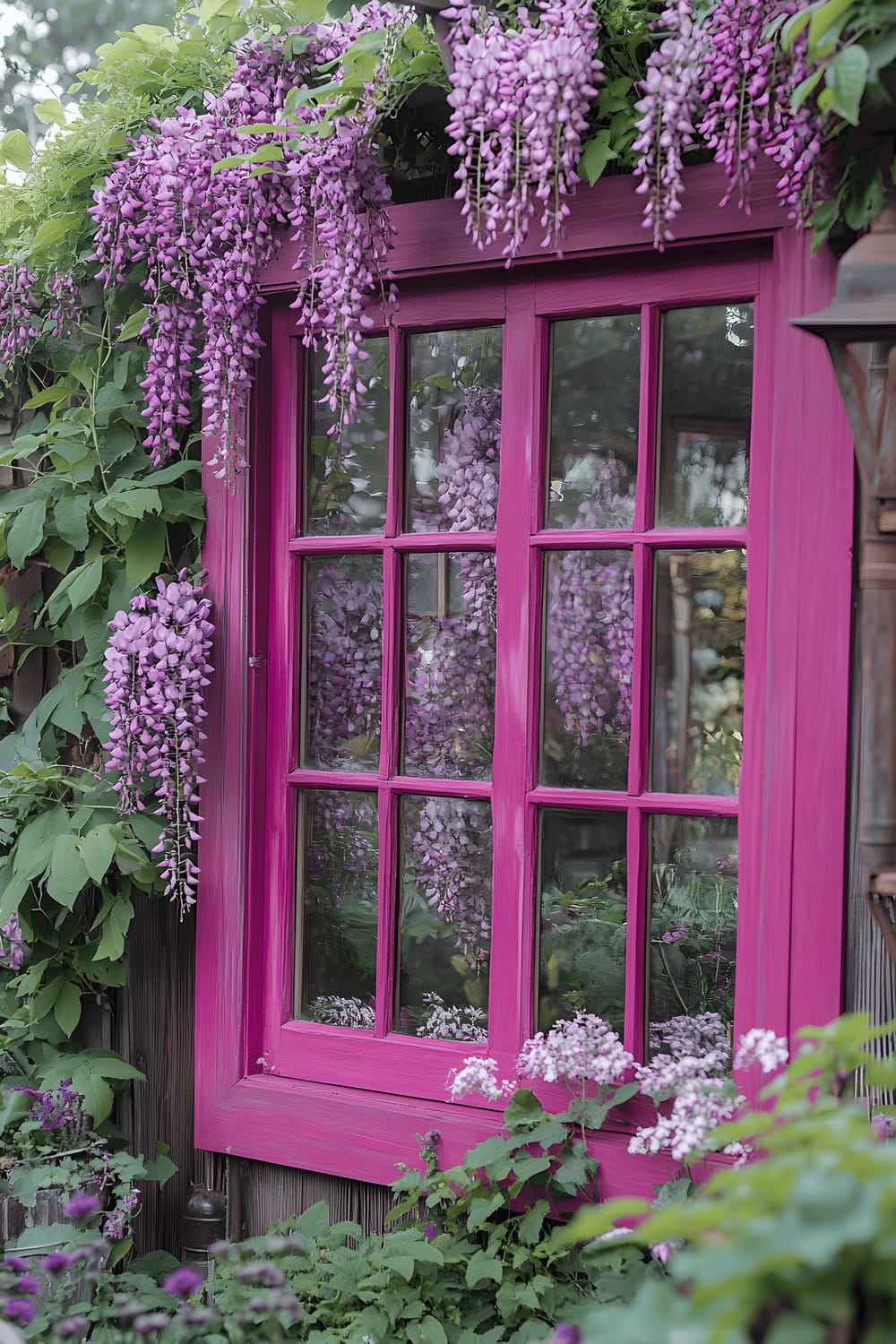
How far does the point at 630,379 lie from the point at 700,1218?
1.56m

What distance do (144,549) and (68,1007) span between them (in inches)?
39.7

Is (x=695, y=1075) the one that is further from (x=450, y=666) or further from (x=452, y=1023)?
(x=450, y=666)

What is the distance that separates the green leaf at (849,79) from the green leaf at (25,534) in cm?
177

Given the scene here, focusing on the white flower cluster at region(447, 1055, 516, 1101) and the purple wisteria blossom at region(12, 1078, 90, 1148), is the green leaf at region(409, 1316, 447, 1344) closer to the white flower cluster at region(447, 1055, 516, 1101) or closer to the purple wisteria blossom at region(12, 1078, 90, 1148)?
the white flower cluster at region(447, 1055, 516, 1101)

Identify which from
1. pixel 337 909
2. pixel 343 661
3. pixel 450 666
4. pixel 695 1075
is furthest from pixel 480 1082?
pixel 343 661

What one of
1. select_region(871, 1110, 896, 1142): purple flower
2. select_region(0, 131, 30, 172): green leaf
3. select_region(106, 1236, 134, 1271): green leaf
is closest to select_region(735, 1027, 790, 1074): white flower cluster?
select_region(871, 1110, 896, 1142): purple flower

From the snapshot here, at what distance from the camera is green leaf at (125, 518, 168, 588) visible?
96.0 inches

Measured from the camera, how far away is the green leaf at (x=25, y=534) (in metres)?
2.50

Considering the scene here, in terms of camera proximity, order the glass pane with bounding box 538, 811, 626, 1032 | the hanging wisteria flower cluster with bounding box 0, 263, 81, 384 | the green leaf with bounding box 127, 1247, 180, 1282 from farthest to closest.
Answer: the hanging wisteria flower cluster with bounding box 0, 263, 81, 384
the green leaf with bounding box 127, 1247, 180, 1282
the glass pane with bounding box 538, 811, 626, 1032

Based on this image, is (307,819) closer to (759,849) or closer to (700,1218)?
(759,849)

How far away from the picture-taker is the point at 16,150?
2.63m

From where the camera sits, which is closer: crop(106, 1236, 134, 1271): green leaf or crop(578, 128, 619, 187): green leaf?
crop(578, 128, 619, 187): green leaf

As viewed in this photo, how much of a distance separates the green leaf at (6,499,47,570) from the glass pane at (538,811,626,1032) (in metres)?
1.26

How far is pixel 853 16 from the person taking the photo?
1.51m
